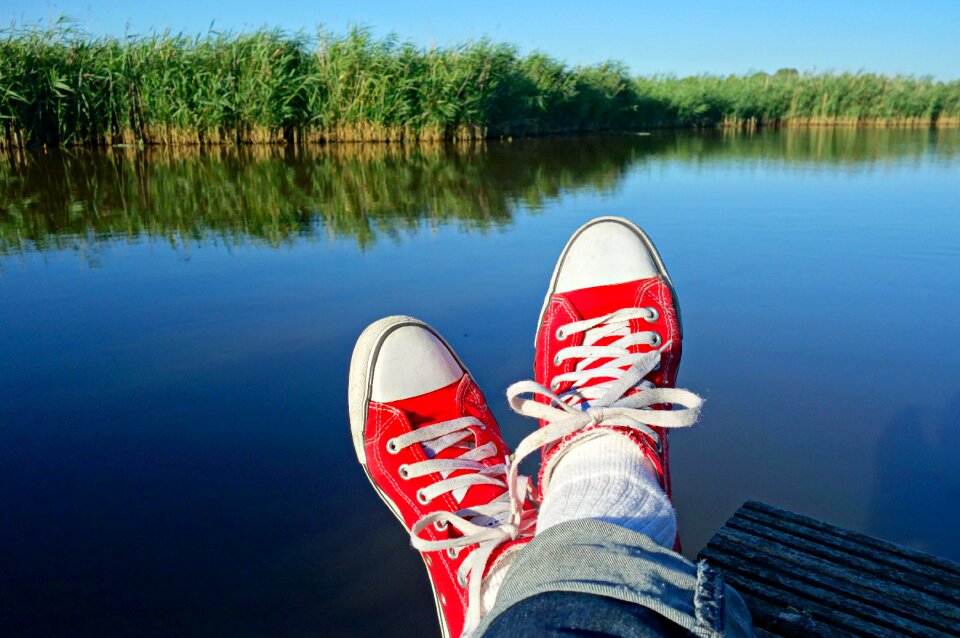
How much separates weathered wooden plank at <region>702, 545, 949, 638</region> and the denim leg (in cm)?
31

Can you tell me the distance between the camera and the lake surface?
113 centimetres

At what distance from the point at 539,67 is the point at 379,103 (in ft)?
13.4

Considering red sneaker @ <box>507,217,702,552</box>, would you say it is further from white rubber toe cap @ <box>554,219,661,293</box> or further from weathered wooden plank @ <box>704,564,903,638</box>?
weathered wooden plank @ <box>704,564,903,638</box>

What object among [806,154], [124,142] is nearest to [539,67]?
[806,154]

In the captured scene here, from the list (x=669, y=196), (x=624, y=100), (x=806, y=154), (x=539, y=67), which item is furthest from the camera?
(x=624, y=100)

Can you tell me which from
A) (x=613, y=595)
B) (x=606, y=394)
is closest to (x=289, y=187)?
(x=606, y=394)

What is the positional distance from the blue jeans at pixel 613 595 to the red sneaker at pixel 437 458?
0.29 m

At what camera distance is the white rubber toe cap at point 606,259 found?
1684mm

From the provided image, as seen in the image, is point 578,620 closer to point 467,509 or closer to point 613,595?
point 613,595

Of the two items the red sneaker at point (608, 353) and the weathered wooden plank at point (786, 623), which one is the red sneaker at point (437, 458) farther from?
the weathered wooden plank at point (786, 623)

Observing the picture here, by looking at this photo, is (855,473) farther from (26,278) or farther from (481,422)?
(26,278)

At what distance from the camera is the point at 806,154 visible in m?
8.56

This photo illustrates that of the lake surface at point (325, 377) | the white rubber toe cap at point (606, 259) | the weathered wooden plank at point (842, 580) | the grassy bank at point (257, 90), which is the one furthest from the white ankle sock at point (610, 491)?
the grassy bank at point (257, 90)

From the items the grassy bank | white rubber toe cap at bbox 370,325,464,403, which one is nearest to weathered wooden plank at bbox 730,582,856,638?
white rubber toe cap at bbox 370,325,464,403
